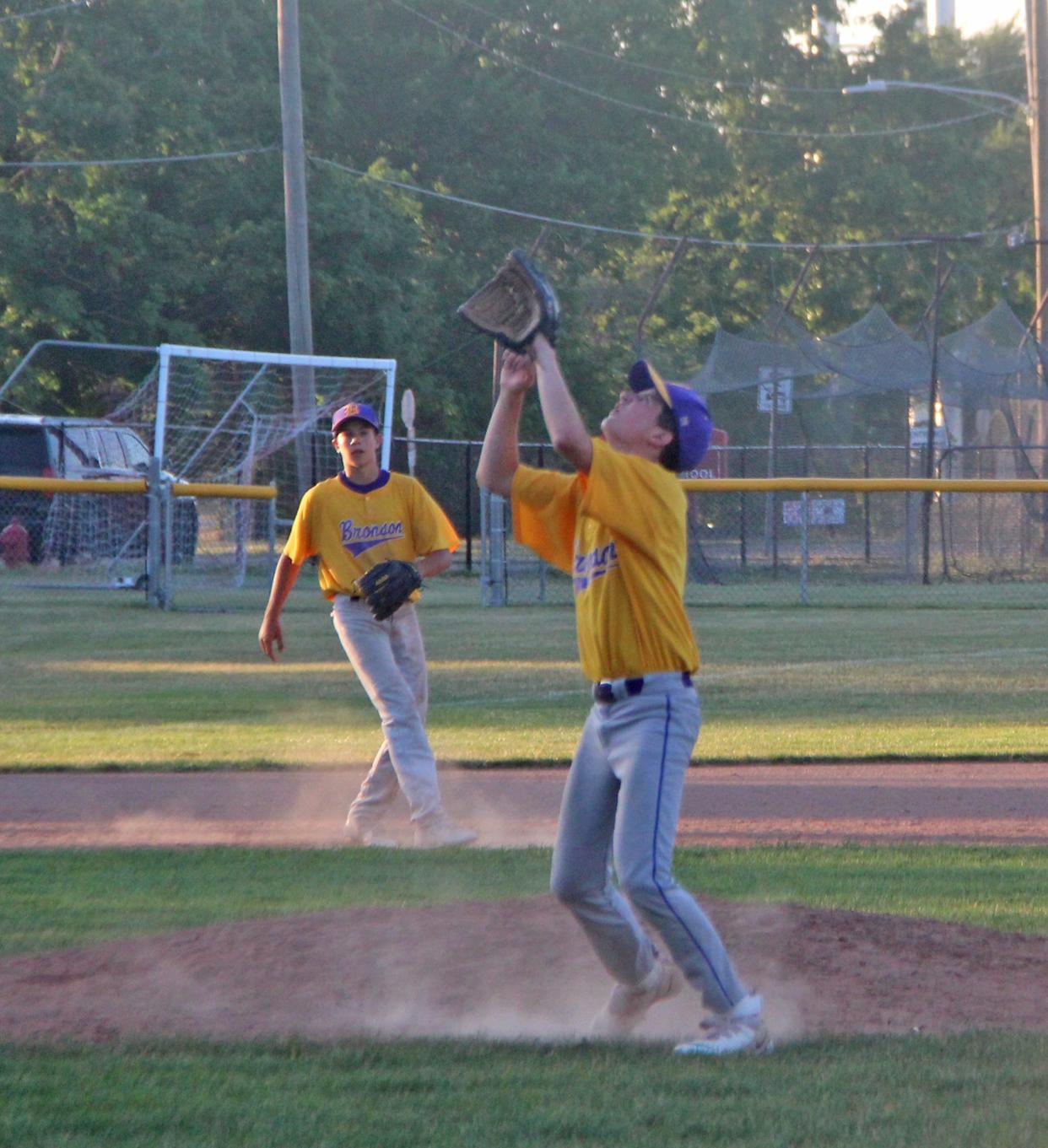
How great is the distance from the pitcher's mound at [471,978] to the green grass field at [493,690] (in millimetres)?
→ 3900

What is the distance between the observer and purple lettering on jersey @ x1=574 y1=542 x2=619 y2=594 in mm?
4164

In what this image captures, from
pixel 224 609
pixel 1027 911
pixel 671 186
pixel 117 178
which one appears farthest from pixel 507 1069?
pixel 671 186

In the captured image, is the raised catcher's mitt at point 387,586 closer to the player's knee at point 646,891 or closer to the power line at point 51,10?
the player's knee at point 646,891

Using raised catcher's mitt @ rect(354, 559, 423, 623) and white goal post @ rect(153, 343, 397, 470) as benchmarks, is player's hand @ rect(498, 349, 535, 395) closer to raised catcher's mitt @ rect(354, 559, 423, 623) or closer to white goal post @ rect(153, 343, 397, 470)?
raised catcher's mitt @ rect(354, 559, 423, 623)

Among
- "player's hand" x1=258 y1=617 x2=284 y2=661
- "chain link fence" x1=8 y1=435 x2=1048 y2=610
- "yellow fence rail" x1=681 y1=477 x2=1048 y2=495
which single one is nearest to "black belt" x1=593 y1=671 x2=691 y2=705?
"player's hand" x1=258 y1=617 x2=284 y2=661

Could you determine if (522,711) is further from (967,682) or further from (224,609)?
(224,609)

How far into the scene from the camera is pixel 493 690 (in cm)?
1256

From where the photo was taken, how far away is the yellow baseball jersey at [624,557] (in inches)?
159

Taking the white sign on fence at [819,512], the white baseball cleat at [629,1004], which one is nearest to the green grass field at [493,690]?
the white sign on fence at [819,512]

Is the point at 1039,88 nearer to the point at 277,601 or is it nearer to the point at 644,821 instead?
the point at 277,601

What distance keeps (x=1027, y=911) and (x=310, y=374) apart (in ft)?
64.8

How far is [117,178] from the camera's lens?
32.8 meters

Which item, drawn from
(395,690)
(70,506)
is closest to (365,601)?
(395,690)

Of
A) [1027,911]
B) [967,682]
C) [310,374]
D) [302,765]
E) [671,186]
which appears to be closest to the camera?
[1027,911]
